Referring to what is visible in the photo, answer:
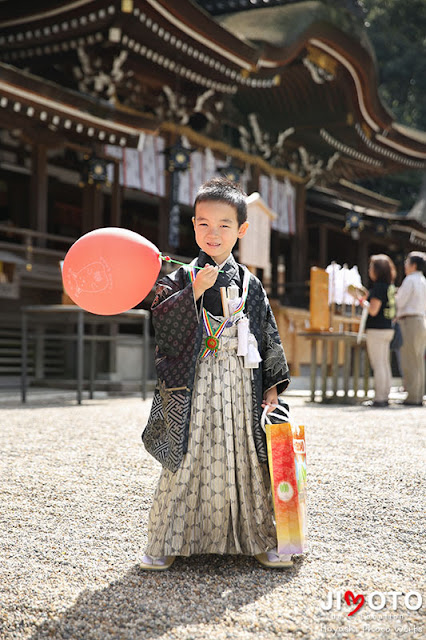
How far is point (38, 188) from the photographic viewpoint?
29.1 ft

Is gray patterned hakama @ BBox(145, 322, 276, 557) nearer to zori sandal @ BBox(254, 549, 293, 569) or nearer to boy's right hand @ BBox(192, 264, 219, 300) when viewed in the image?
zori sandal @ BBox(254, 549, 293, 569)

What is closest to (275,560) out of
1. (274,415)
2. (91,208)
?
(274,415)

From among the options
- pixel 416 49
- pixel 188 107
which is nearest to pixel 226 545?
pixel 188 107

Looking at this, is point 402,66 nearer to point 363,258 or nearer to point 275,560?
point 363,258

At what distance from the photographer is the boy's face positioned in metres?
2.11

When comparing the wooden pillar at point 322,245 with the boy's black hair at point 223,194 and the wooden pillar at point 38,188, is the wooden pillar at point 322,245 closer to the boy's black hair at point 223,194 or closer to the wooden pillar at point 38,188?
the wooden pillar at point 38,188

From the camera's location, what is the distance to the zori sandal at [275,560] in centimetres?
200

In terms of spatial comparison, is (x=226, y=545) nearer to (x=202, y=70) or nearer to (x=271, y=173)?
(x=202, y=70)

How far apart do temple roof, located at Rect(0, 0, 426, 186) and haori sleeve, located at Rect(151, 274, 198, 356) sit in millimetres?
6133

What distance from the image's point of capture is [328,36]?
36.4 feet

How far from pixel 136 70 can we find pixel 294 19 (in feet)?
10.4

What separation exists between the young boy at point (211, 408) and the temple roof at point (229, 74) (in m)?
6.05

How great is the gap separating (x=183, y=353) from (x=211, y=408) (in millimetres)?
198

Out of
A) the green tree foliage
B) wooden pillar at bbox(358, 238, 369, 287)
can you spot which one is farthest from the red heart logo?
the green tree foliage
